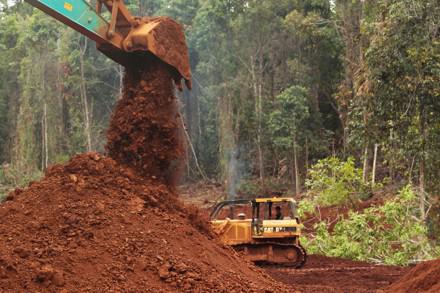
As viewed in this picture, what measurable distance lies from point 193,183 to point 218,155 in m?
2.49

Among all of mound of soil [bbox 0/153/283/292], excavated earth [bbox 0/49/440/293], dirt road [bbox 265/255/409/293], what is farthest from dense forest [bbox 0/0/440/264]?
mound of soil [bbox 0/153/283/292]

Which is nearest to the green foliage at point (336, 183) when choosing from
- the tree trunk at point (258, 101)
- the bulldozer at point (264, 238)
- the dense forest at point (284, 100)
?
the dense forest at point (284, 100)

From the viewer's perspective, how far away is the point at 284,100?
97.9 ft

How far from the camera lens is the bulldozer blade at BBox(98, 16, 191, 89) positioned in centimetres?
843

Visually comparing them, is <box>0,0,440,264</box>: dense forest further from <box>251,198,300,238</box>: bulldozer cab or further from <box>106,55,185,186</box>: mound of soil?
<box>106,55,185,186</box>: mound of soil

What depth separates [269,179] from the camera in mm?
32969

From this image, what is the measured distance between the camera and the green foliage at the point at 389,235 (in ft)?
45.8

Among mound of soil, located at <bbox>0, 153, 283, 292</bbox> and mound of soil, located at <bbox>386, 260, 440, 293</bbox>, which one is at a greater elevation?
mound of soil, located at <bbox>0, 153, 283, 292</bbox>

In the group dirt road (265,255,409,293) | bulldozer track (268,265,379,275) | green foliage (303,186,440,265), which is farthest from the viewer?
green foliage (303,186,440,265)

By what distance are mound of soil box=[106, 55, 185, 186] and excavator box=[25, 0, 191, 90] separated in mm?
168

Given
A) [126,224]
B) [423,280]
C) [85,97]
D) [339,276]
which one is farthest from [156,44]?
Result: [85,97]

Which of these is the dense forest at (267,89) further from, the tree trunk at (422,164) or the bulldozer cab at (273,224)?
the bulldozer cab at (273,224)

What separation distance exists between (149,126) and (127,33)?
A: 1370 millimetres

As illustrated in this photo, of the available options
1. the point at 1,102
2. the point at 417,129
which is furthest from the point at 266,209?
the point at 1,102
